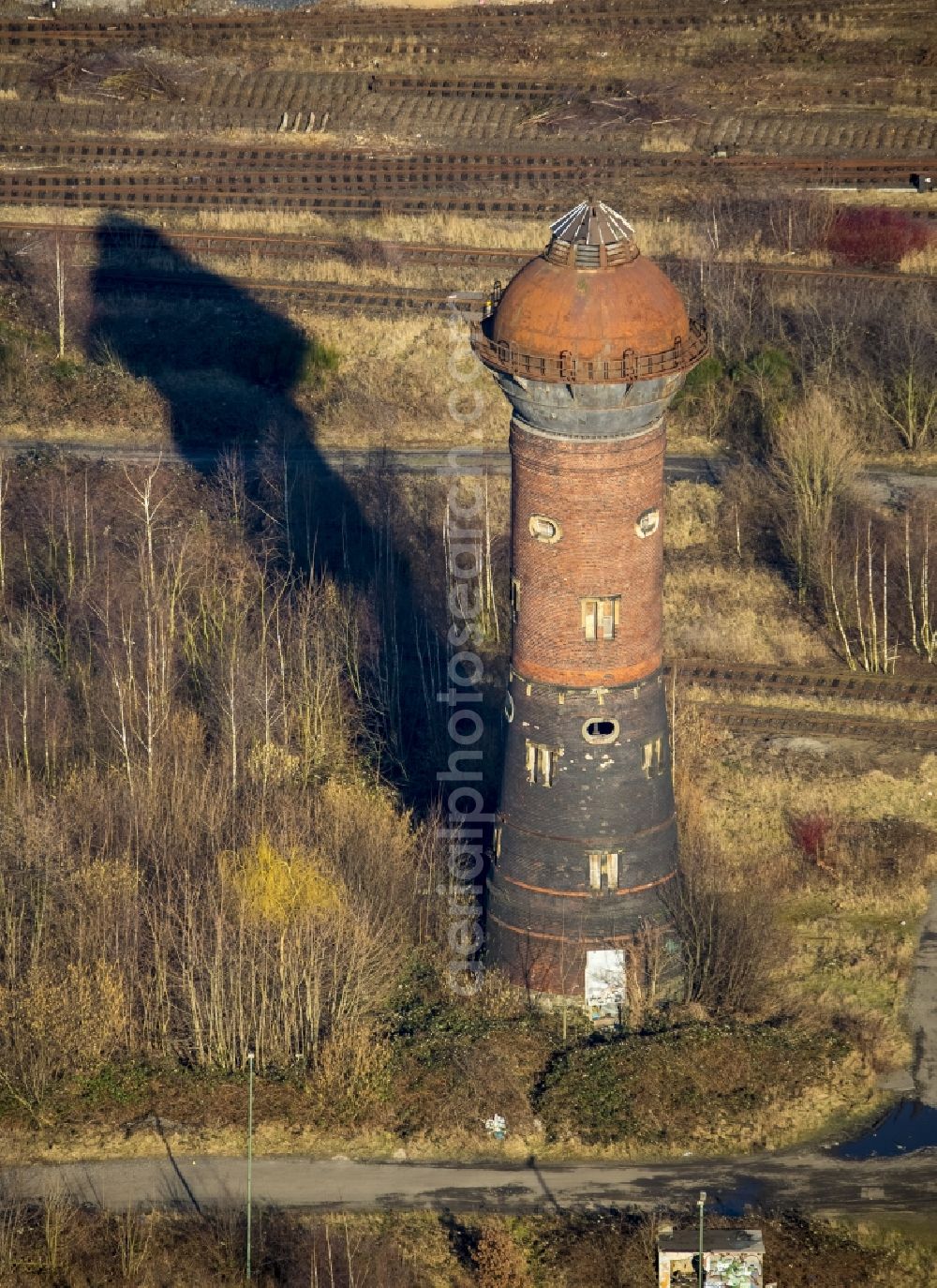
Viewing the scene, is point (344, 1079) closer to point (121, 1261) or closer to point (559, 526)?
point (121, 1261)

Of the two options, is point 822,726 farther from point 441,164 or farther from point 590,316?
point 441,164

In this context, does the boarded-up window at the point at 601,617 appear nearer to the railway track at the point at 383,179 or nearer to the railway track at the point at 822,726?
the railway track at the point at 822,726

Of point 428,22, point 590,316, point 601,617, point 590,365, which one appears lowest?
point 601,617

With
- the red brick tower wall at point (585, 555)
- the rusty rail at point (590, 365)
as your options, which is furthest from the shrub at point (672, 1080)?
the rusty rail at point (590, 365)

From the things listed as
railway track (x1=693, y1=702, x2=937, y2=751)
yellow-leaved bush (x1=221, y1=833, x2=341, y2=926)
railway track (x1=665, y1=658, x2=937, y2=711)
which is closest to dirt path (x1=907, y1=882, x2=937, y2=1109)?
railway track (x1=693, y1=702, x2=937, y2=751)

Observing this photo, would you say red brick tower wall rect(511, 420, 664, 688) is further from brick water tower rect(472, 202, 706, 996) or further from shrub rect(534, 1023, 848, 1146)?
shrub rect(534, 1023, 848, 1146)

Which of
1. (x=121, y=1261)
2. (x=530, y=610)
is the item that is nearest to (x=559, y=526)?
(x=530, y=610)

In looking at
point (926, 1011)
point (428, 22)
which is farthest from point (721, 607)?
point (428, 22)
